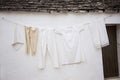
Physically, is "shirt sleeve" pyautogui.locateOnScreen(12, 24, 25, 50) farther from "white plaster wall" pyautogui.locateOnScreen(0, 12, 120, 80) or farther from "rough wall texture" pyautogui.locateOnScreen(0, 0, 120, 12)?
"rough wall texture" pyautogui.locateOnScreen(0, 0, 120, 12)

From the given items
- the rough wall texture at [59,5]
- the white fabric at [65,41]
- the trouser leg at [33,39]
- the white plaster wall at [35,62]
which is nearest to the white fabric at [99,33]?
the white fabric at [65,41]

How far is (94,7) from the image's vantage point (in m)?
5.45

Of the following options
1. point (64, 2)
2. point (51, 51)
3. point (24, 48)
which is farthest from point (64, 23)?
point (24, 48)

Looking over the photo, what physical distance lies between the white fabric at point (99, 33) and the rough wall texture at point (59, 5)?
53 centimetres

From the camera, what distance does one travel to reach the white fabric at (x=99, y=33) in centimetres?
535

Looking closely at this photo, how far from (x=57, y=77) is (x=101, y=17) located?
2.76 meters

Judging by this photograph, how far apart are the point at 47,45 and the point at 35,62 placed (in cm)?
73

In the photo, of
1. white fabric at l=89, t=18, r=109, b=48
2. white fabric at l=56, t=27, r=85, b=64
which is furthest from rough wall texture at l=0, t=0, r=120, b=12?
white fabric at l=56, t=27, r=85, b=64

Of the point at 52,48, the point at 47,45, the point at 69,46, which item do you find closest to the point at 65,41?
the point at 69,46

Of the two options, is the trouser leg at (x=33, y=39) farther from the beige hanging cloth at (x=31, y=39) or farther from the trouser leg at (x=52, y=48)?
the trouser leg at (x=52, y=48)

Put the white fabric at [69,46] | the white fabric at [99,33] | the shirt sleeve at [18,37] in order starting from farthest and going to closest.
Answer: the white fabric at [99,33] < the white fabric at [69,46] < the shirt sleeve at [18,37]

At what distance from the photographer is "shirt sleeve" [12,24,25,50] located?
4.95 m

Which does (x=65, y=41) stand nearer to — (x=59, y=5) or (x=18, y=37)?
(x=59, y=5)

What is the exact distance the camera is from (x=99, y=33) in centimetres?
540
